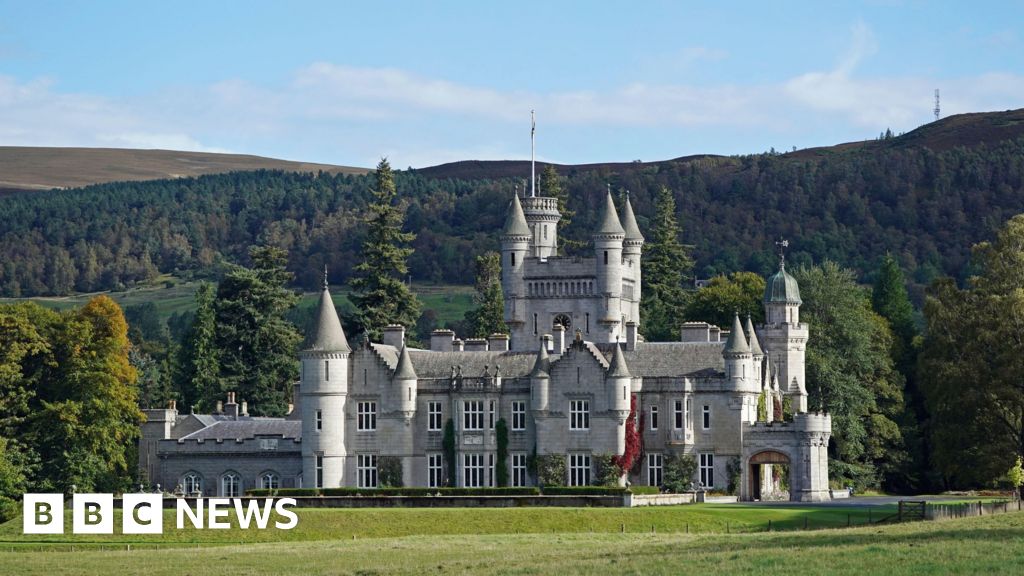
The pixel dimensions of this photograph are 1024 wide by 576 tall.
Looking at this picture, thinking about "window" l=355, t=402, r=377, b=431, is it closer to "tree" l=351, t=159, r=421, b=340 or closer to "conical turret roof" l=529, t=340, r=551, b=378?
"conical turret roof" l=529, t=340, r=551, b=378

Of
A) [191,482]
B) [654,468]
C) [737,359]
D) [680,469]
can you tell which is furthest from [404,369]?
[737,359]

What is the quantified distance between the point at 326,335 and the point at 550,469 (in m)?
10.4

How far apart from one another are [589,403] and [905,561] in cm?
3114

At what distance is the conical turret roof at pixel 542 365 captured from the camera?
252 feet

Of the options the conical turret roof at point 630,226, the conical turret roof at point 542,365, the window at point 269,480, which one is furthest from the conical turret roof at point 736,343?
the window at point 269,480

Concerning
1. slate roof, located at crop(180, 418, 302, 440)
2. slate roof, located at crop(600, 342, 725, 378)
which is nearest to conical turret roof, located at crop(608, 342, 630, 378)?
slate roof, located at crop(600, 342, 725, 378)

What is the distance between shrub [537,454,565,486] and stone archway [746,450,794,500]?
7.09 metres

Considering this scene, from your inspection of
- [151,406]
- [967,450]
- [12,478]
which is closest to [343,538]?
[12,478]

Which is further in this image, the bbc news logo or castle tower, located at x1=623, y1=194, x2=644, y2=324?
castle tower, located at x1=623, y1=194, x2=644, y2=324

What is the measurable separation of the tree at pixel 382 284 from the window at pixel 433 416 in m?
18.2

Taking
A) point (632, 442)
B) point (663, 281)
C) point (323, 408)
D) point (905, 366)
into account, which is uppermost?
point (663, 281)

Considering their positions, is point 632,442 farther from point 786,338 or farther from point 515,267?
point 515,267

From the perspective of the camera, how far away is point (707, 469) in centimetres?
7681

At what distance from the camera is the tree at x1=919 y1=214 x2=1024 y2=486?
7969 cm
